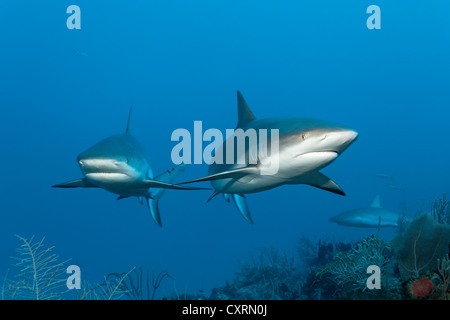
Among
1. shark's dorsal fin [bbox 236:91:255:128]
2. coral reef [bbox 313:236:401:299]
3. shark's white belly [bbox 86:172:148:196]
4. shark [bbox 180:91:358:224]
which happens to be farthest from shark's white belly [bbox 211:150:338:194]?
coral reef [bbox 313:236:401:299]

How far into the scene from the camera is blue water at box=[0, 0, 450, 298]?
275ft

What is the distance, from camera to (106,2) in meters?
94.7

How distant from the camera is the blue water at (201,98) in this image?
275 ft

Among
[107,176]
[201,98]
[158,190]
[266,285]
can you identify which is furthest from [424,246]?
[201,98]

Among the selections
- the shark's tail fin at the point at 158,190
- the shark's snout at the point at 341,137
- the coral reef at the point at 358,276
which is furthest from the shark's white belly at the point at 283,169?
the coral reef at the point at 358,276

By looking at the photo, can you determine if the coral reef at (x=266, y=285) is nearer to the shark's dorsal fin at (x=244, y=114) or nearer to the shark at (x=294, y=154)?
the shark at (x=294, y=154)

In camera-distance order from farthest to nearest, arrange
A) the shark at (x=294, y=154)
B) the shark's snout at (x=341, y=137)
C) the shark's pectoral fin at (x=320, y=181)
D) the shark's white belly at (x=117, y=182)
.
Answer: the shark's white belly at (x=117, y=182)
the shark's pectoral fin at (x=320, y=181)
the shark at (x=294, y=154)
the shark's snout at (x=341, y=137)

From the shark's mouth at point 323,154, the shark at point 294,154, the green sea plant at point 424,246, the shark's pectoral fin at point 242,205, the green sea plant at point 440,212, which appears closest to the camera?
the shark at point 294,154

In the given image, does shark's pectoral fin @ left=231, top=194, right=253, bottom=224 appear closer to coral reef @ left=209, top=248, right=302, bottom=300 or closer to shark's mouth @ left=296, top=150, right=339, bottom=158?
coral reef @ left=209, top=248, right=302, bottom=300

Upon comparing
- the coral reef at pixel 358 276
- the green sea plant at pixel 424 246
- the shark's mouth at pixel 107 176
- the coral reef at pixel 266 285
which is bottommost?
the coral reef at pixel 266 285

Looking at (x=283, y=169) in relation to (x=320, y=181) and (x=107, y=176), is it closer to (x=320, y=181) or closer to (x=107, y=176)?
(x=320, y=181)
